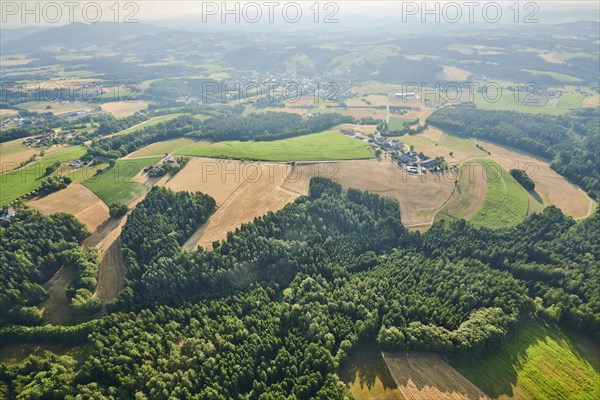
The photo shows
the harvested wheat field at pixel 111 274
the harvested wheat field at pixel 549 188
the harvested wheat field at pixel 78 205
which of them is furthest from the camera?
the harvested wheat field at pixel 549 188

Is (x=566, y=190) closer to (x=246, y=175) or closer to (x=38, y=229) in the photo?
(x=246, y=175)

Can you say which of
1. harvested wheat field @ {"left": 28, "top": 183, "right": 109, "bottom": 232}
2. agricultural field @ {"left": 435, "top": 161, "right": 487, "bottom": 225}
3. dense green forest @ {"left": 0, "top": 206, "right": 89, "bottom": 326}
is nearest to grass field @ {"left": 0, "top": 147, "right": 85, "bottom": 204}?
harvested wheat field @ {"left": 28, "top": 183, "right": 109, "bottom": 232}

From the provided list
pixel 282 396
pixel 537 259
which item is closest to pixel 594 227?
pixel 537 259

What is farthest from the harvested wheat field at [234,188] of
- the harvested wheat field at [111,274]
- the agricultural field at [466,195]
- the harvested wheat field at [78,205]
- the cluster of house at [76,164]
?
the agricultural field at [466,195]

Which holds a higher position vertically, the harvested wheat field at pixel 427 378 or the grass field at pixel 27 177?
the grass field at pixel 27 177

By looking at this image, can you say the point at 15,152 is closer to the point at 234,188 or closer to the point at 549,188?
the point at 234,188

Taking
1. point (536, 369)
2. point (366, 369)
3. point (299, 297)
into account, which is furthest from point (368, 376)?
point (536, 369)

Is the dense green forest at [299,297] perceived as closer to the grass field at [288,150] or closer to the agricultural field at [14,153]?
the grass field at [288,150]
